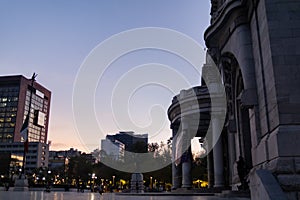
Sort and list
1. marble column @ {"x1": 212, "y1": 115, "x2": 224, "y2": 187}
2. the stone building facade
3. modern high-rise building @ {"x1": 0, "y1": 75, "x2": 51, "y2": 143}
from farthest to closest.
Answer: modern high-rise building @ {"x1": 0, "y1": 75, "x2": 51, "y2": 143} → marble column @ {"x1": 212, "y1": 115, "x2": 224, "y2": 187} → the stone building facade

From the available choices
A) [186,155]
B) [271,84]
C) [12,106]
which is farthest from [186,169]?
[12,106]

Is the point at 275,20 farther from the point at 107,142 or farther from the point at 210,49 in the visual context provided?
the point at 107,142

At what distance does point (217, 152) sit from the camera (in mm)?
29750

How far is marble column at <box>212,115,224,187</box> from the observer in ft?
94.1

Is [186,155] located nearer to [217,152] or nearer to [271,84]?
[217,152]

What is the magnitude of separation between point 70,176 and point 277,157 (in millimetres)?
99975

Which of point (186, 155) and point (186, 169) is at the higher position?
point (186, 155)

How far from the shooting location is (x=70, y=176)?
102125 mm

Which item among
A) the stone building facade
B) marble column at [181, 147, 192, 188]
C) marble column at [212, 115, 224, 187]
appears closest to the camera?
the stone building facade

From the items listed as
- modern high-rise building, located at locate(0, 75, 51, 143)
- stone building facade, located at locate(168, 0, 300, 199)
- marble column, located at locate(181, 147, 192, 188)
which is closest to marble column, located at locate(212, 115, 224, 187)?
marble column, located at locate(181, 147, 192, 188)

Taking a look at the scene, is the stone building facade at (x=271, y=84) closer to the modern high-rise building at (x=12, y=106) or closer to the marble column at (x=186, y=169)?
the marble column at (x=186, y=169)

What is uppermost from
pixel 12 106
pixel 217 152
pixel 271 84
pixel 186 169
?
pixel 12 106

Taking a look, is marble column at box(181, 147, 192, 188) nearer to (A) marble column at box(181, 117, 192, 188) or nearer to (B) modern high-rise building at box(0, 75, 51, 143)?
(A) marble column at box(181, 117, 192, 188)

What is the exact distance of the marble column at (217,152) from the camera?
28.7 metres
